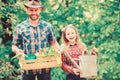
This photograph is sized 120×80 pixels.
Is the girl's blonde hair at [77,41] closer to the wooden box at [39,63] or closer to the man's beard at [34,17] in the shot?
the wooden box at [39,63]

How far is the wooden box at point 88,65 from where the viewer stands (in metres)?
3.96

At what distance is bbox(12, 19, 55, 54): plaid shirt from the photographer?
3.90 meters

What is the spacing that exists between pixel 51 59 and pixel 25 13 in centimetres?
51

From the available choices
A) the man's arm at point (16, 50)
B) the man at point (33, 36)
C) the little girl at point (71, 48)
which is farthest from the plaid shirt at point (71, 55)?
the man's arm at point (16, 50)

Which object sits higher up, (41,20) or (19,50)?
(41,20)

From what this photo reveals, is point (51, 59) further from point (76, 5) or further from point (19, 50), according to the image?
point (76, 5)

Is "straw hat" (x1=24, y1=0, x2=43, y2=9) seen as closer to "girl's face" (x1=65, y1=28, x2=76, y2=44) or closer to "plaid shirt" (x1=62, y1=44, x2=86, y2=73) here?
"girl's face" (x1=65, y1=28, x2=76, y2=44)

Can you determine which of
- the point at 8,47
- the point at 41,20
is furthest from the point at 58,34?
the point at 8,47

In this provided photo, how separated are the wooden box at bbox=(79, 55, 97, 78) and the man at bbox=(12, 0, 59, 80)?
10.7 inches

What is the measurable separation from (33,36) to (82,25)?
531 mm

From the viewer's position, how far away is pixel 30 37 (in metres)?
3.91

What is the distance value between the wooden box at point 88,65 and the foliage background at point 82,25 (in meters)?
0.12

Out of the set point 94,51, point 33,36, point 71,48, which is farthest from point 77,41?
point 33,36

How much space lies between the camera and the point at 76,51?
3986mm
